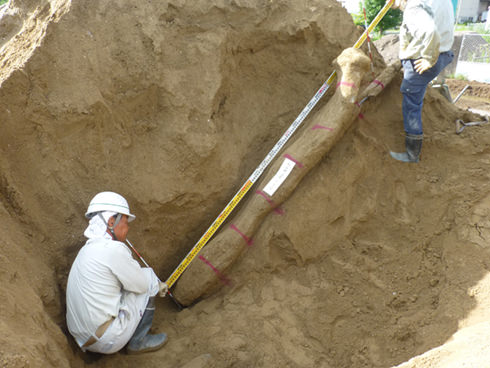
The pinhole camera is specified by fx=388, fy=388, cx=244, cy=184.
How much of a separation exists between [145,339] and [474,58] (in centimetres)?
1245

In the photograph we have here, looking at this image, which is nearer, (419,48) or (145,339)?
(145,339)

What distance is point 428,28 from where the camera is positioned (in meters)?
2.97

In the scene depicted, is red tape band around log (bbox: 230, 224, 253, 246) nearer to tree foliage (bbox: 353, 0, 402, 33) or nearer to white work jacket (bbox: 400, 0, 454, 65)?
white work jacket (bbox: 400, 0, 454, 65)

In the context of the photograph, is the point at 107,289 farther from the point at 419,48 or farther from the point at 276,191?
the point at 419,48

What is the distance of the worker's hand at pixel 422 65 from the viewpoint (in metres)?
3.06

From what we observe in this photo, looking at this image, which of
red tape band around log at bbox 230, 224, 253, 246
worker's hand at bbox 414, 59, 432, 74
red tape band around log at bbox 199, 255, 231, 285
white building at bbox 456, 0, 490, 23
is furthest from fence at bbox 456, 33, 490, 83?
white building at bbox 456, 0, 490, 23

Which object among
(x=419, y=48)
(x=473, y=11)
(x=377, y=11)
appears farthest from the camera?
(x=473, y=11)

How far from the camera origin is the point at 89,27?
2.98 m

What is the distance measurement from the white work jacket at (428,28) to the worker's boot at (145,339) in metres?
2.82

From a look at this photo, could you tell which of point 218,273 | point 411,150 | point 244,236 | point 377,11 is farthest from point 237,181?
point 377,11

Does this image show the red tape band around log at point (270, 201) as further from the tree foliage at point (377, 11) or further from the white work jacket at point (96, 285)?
the tree foliage at point (377, 11)

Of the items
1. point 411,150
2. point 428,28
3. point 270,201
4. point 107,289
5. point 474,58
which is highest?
point 428,28

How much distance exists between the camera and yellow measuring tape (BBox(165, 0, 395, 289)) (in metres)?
3.22

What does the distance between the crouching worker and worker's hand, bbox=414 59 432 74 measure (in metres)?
2.53
